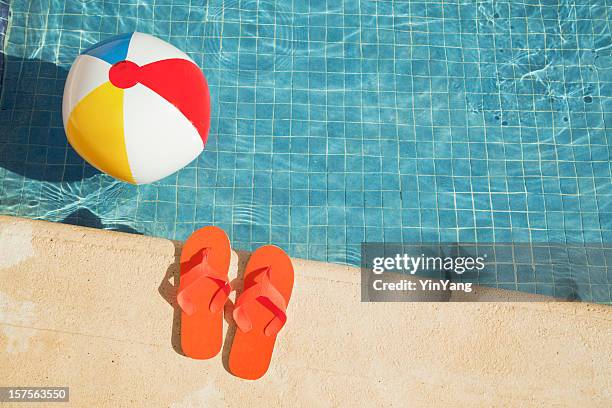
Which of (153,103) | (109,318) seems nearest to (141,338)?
(109,318)

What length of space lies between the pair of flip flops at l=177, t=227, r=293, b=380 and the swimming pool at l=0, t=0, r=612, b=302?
88 centimetres

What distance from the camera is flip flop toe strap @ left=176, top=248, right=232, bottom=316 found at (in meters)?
4.75

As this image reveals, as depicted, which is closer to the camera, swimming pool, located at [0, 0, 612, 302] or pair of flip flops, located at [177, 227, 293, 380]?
pair of flip flops, located at [177, 227, 293, 380]

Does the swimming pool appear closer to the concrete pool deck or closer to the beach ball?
the concrete pool deck

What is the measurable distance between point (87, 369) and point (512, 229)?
4.40m

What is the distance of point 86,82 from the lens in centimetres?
420

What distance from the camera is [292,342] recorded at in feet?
15.9

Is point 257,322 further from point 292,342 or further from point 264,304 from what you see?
point 292,342

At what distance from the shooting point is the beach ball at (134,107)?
4.12 meters

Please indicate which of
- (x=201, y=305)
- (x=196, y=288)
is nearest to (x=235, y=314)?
(x=201, y=305)

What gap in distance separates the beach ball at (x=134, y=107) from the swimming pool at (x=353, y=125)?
1.43 meters

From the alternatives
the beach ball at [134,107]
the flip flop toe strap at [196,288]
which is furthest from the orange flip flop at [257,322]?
the beach ball at [134,107]

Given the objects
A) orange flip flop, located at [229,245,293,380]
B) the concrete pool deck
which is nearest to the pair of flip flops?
orange flip flop, located at [229,245,293,380]

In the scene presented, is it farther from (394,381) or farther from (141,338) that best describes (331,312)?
(141,338)
